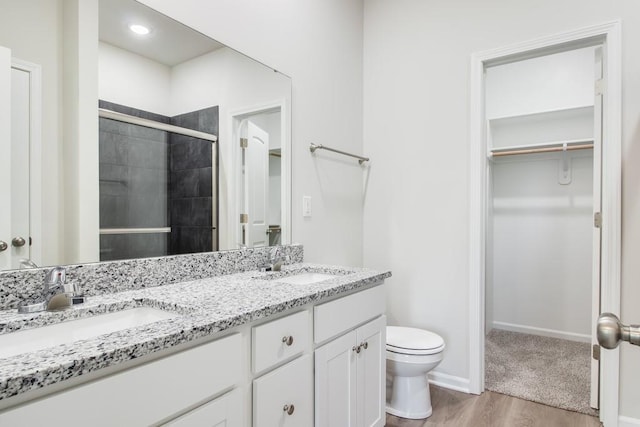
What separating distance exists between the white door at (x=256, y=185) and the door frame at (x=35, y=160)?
86 centimetres

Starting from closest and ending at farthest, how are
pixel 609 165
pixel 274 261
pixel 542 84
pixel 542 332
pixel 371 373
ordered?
pixel 371 373, pixel 274 261, pixel 609 165, pixel 542 84, pixel 542 332

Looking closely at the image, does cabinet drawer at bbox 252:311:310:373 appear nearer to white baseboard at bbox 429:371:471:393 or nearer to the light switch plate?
the light switch plate

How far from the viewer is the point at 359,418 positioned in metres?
1.60

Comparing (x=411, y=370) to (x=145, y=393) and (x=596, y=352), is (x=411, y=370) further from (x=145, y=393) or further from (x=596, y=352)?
(x=145, y=393)

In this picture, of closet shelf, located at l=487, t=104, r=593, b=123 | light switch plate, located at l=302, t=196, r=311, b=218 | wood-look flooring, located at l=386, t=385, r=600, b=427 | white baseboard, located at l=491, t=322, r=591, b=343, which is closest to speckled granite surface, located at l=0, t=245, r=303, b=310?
light switch plate, located at l=302, t=196, r=311, b=218

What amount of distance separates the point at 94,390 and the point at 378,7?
2.89m

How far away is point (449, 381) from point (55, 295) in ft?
7.46

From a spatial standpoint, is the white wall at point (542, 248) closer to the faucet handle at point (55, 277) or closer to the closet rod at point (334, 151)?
the closet rod at point (334, 151)

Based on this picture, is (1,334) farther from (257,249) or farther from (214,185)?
(257,249)

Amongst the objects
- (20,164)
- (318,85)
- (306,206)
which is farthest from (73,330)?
(318,85)

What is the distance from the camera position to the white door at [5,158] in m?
1.02

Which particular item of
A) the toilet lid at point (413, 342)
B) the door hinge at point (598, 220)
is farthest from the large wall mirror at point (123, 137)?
the door hinge at point (598, 220)

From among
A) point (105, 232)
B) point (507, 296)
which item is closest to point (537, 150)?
point (507, 296)

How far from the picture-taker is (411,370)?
198 cm
